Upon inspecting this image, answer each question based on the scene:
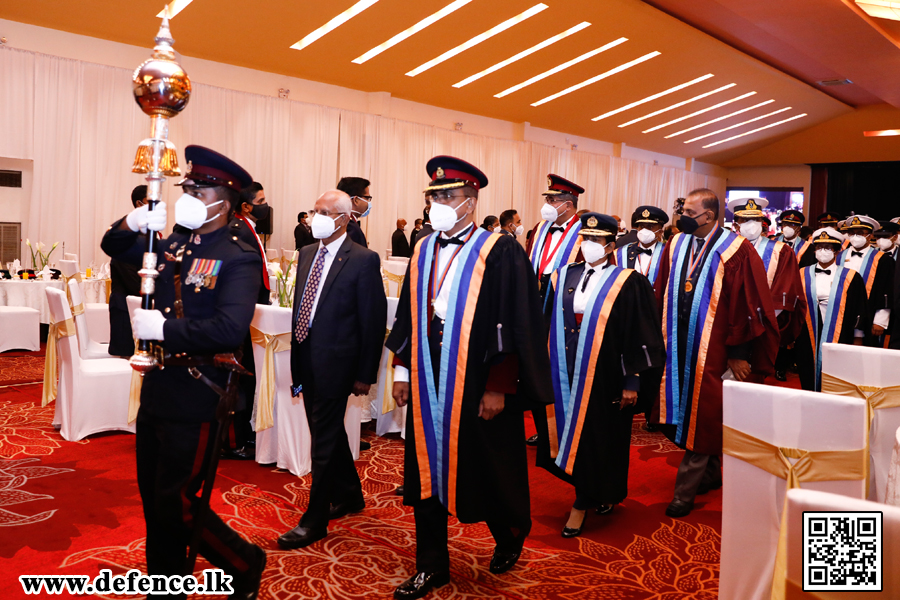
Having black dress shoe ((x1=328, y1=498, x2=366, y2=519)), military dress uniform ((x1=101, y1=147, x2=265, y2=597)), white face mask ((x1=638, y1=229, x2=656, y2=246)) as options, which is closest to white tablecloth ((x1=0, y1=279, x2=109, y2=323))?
black dress shoe ((x1=328, y1=498, x2=366, y2=519))

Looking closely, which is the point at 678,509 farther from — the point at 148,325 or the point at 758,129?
the point at 758,129

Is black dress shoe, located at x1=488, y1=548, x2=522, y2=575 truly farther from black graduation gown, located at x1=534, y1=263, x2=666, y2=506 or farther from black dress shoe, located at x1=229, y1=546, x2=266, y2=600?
black dress shoe, located at x1=229, y1=546, x2=266, y2=600

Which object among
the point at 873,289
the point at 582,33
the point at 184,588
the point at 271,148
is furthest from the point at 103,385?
the point at 582,33

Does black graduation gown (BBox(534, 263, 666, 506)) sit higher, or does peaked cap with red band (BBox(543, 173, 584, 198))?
peaked cap with red band (BBox(543, 173, 584, 198))

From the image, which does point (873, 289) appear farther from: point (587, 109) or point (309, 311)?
point (587, 109)

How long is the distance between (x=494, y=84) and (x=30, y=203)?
937 centimetres

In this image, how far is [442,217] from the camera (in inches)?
117

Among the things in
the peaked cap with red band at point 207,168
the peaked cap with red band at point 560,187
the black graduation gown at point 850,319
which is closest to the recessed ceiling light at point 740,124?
the black graduation gown at point 850,319

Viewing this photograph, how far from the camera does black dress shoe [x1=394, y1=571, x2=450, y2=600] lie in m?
2.93

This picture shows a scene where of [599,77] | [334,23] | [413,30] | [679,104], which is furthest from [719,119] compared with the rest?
[334,23]

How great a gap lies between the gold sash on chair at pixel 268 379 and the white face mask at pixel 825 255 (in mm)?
5242

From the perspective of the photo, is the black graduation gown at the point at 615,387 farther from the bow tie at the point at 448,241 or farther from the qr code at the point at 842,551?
the qr code at the point at 842,551

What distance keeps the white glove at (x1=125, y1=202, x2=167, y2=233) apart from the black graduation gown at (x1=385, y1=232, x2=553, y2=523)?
1210mm

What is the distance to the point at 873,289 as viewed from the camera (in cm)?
710
